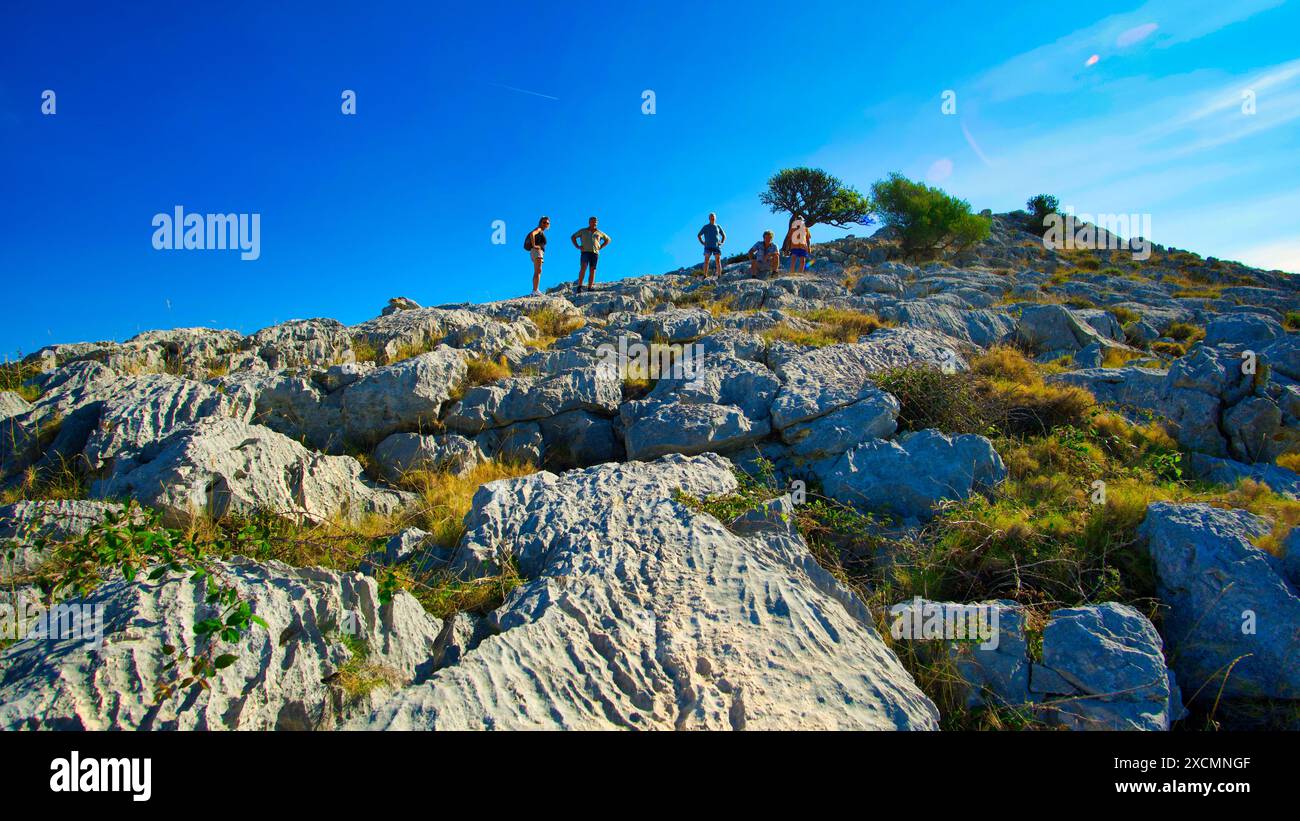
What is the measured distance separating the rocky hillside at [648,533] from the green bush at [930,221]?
30.3 metres

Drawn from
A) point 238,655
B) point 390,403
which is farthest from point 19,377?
point 238,655

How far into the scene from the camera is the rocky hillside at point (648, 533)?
316cm

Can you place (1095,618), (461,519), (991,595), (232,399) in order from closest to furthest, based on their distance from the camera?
(1095,618) < (991,595) < (461,519) < (232,399)

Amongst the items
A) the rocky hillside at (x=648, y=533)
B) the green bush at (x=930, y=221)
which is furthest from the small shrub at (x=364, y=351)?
the green bush at (x=930, y=221)

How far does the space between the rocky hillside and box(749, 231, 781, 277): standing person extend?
39.7 ft

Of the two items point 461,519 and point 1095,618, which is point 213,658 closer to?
point 461,519

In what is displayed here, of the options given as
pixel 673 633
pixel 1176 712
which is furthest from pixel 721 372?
pixel 1176 712

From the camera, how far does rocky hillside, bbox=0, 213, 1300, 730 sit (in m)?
3.16

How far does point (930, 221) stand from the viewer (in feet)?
120

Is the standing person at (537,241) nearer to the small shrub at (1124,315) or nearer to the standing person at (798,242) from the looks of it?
the standing person at (798,242)

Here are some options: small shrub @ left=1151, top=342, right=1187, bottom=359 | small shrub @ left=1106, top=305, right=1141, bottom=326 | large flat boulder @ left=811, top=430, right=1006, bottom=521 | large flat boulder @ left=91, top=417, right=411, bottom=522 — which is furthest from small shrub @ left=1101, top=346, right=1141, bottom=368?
large flat boulder @ left=91, top=417, right=411, bottom=522

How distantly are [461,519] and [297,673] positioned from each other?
7.80 feet

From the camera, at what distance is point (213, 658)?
2.92m

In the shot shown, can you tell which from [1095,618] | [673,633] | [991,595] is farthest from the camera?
[991,595]
